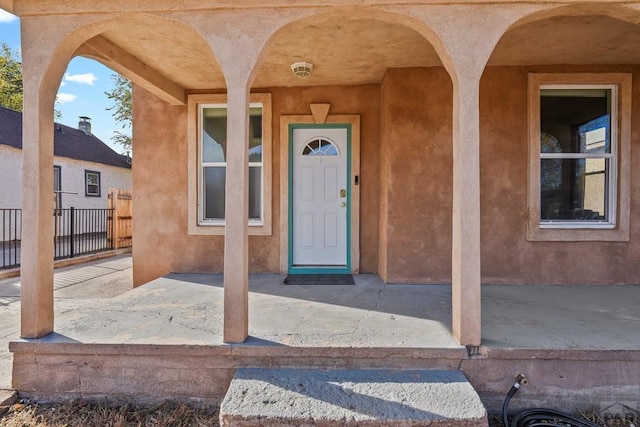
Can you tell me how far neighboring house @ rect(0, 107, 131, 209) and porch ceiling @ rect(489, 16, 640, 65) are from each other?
11028 millimetres

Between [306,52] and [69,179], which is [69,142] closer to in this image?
[69,179]

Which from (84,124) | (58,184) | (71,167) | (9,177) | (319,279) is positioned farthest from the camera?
(84,124)

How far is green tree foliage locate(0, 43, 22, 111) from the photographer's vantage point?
16.5 meters

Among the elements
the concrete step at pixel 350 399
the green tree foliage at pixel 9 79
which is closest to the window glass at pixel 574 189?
the concrete step at pixel 350 399

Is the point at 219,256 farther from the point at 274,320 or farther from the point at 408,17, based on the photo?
the point at 408,17

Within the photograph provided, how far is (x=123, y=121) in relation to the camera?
43.4 ft

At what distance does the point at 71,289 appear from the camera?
5379mm

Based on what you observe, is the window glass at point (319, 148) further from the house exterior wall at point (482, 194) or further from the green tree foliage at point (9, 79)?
the green tree foliage at point (9, 79)

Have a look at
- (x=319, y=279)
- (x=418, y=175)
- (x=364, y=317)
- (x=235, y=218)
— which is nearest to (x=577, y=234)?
(x=418, y=175)

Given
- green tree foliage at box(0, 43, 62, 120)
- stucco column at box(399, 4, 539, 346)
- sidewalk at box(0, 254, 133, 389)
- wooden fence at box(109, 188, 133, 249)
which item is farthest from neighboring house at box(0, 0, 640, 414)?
green tree foliage at box(0, 43, 62, 120)

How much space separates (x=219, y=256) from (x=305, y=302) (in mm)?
1876

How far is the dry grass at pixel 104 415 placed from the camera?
240cm

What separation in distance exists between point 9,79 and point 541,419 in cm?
2317

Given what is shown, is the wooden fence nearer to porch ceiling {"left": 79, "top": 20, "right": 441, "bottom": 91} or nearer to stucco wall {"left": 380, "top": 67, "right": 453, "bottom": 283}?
porch ceiling {"left": 79, "top": 20, "right": 441, "bottom": 91}
